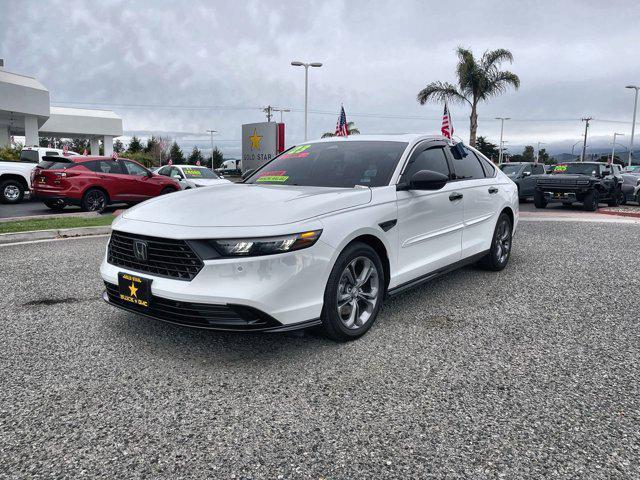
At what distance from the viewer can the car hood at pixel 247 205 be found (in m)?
3.25

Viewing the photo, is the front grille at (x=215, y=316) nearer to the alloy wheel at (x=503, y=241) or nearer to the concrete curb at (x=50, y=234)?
the alloy wheel at (x=503, y=241)

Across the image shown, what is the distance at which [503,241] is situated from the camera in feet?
20.4

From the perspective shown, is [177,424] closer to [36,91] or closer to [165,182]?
[165,182]

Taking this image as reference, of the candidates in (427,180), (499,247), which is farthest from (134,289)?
(499,247)

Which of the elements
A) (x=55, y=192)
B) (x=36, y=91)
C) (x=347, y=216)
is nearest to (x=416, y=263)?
(x=347, y=216)

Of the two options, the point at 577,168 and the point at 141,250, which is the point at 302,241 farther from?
the point at 577,168

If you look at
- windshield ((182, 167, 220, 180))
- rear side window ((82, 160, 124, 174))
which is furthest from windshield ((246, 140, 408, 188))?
windshield ((182, 167, 220, 180))

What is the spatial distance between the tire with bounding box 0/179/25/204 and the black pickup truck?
16.7m

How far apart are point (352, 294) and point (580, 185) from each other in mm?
14350

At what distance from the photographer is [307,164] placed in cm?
474

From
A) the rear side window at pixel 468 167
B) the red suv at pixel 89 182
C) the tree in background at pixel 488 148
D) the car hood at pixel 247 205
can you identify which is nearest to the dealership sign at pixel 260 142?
the red suv at pixel 89 182

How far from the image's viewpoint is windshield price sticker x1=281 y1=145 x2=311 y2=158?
501 cm

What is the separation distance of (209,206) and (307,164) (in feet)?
4.68

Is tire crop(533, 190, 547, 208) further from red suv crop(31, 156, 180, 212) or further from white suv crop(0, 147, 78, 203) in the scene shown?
white suv crop(0, 147, 78, 203)
